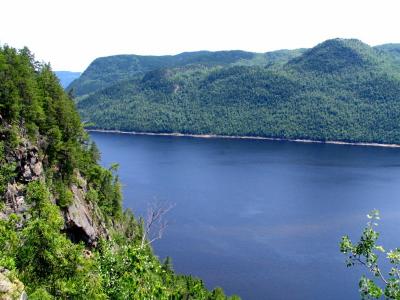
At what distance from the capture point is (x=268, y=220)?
12544 centimetres

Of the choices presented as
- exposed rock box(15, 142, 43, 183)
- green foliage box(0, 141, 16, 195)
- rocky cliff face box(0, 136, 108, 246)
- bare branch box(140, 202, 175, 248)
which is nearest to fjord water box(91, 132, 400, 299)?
bare branch box(140, 202, 175, 248)

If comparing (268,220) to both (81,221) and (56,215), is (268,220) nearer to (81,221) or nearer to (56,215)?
(81,221)

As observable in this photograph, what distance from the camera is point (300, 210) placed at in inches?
5389

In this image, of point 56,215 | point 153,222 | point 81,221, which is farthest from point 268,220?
point 56,215

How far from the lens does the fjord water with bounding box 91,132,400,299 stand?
293 feet

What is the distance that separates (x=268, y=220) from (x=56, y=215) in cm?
10621

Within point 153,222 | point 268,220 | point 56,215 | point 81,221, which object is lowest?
point 268,220

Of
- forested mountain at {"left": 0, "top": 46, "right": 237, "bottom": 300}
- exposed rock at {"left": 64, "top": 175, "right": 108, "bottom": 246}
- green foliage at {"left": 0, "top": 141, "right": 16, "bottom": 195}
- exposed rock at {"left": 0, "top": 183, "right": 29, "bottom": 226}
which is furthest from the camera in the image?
exposed rock at {"left": 64, "top": 175, "right": 108, "bottom": 246}

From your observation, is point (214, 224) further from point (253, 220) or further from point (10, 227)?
point (10, 227)

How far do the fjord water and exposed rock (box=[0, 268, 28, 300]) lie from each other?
6955 cm

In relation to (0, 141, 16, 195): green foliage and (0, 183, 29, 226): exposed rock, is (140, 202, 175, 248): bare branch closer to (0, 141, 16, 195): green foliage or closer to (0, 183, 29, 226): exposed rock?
(0, 183, 29, 226): exposed rock

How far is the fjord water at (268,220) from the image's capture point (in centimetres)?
8938

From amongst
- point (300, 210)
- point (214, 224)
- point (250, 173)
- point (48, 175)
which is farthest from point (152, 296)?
point (250, 173)

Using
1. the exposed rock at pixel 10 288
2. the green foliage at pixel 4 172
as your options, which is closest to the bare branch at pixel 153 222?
the exposed rock at pixel 10 288
